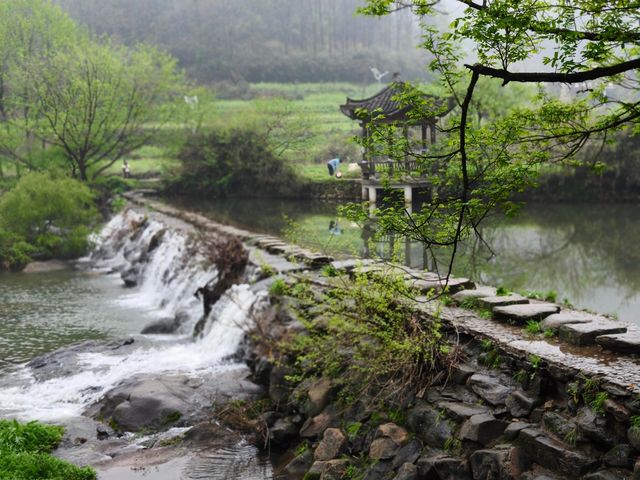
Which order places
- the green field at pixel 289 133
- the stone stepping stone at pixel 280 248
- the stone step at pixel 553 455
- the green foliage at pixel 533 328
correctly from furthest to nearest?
the green field at pixel 289 133 → the stone stepping stone at pixel 280 248 → the green foliage at pixel 533 328 → the stone step at pixel 553 455

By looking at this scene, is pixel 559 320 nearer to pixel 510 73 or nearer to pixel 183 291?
pixel 510 73

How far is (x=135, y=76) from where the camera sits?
1096 inches

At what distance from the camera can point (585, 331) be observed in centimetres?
546

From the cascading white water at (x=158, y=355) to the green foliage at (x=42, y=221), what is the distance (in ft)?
18.6

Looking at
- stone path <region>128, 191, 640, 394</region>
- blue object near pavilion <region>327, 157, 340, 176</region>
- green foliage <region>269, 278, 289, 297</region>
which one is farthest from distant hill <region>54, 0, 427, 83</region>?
stone path <region>128, 191, 640, 394</region>

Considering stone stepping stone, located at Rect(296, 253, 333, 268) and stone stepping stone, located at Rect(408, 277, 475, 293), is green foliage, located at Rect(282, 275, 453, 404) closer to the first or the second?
stone stepping stone, located at Rect(408, 277, 475, 293)

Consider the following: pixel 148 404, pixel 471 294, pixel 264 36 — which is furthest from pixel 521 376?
pixel 264 36

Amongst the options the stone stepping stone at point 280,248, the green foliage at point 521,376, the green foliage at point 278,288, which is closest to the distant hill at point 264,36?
the stone stepping stone at point 280,248

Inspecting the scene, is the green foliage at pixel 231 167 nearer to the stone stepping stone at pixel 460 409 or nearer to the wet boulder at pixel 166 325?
the wet boulder at pixel 166 325

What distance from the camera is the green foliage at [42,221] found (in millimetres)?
19031

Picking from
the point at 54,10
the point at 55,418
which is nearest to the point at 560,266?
the point at 55,418

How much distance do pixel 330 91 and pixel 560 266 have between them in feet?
160

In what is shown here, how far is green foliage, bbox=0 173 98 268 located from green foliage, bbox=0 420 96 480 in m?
13.0

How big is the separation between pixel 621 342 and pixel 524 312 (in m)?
1.22
